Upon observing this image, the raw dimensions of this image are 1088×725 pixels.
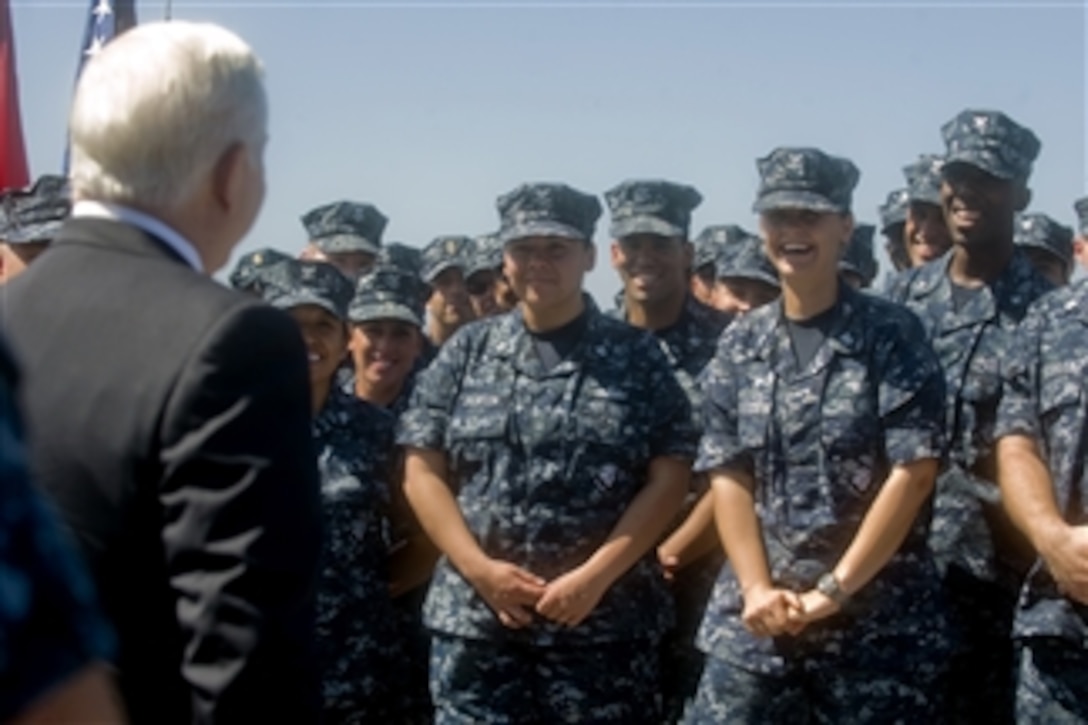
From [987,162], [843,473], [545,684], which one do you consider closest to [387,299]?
[545,684]

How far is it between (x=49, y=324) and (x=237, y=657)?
0.49m

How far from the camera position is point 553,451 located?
175 inches

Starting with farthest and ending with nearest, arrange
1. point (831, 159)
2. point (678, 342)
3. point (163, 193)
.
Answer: point (678, 342), point (831, 159), point (163, 193)

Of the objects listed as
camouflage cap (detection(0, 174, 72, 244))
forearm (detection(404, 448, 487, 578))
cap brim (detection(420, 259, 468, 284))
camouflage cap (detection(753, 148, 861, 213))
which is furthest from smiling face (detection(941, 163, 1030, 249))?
cap brim (detection(420, 259, 468, 284))

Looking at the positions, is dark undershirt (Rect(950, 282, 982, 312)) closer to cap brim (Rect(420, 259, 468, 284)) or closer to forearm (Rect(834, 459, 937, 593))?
forearm (Rect(834, 459, 937, 593))

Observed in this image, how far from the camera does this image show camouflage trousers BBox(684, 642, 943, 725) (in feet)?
13.4

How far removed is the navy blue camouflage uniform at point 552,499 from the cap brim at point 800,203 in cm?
58

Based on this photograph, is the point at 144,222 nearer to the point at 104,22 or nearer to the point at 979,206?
the point at 979,206

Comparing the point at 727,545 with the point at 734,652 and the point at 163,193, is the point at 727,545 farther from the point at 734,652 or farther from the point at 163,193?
the point at 163,193

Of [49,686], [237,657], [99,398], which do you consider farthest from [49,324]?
[49,686]

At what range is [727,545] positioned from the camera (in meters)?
4.26

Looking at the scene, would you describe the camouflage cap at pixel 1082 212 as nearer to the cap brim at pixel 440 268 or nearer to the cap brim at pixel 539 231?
the cap brim at pixel 539 231

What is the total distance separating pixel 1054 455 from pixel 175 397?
297 centimetres

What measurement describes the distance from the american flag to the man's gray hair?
18.4 ft
